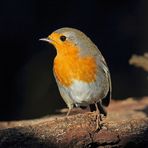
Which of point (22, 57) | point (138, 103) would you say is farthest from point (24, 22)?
point (138, 103)

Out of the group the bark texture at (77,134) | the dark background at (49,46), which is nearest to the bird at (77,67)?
the bark texture at (77,134)

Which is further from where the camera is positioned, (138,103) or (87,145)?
(138,103)

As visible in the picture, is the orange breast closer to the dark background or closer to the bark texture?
the bark texture

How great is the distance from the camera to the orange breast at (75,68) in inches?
195

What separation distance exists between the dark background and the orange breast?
105 inches

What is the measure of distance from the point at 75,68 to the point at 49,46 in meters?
3.27

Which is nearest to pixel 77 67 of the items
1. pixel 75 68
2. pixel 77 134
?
pixel 75 68

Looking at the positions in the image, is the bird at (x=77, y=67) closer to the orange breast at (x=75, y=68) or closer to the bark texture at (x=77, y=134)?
the orange breast at (x=75, y=68)

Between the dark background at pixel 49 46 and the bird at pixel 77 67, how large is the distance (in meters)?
2.60

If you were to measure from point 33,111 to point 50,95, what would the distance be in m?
0.28

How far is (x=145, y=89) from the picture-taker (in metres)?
7.82

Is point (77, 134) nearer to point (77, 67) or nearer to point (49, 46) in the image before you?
point (77, 67)

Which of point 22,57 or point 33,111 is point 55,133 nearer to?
point 33,111

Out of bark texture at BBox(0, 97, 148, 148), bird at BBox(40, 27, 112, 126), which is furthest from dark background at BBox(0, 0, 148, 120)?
bark texture at BBox(0, 97, 148, 148)
